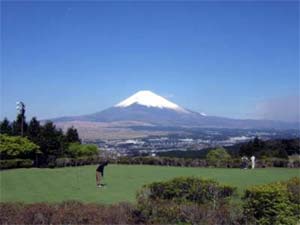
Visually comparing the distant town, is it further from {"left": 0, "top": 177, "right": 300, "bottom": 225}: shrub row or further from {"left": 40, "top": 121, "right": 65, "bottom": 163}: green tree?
{"left": 0, "top": 177, "right": 300, "bottom": 225}: shrub row

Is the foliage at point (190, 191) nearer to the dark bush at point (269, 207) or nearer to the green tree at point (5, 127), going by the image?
the dark bush at point (269, 207)

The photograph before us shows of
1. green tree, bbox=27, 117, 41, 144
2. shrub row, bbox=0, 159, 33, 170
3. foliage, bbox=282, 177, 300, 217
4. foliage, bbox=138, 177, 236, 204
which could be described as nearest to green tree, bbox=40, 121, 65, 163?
green tree, bbox=27, 117, 41, 144

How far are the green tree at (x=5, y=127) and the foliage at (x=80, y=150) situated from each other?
4630 millimetres

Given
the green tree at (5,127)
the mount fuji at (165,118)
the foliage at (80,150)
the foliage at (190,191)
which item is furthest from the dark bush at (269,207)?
the mount fuji at (165,118)

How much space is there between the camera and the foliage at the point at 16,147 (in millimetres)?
24875

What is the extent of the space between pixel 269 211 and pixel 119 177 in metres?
11.3

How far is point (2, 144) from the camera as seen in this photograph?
986 inches

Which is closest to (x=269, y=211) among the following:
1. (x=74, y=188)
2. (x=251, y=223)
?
(x=251, y=223)

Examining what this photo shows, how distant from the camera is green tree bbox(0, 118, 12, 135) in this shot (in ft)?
98.9

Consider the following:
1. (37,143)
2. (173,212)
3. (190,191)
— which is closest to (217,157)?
(37,143)

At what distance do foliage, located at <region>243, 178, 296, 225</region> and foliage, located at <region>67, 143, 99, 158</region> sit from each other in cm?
1967

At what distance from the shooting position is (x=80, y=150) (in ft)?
90.5

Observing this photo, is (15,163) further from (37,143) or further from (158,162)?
(158,162)

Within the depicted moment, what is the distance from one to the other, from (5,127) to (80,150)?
6.10 metres
